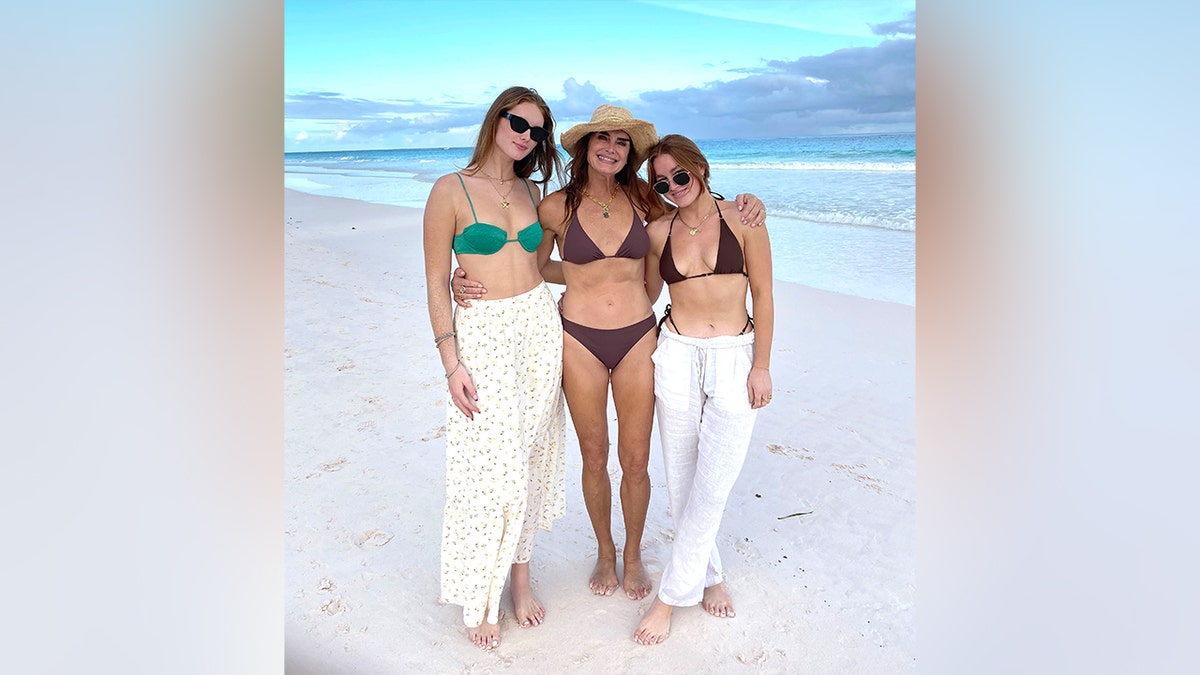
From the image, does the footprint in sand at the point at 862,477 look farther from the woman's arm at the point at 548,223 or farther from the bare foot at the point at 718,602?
the woman's arm at the point at 548,223

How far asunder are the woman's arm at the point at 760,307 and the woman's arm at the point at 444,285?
0.99 metres

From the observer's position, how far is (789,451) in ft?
14.2

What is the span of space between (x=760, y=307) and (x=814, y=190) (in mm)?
13345

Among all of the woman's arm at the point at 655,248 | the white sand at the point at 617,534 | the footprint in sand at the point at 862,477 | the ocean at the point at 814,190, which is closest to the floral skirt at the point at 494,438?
the white sand at the point at 617,534

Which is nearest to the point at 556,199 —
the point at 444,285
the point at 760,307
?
the point at 444,285

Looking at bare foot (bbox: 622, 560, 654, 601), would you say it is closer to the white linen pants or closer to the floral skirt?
the white linen pants

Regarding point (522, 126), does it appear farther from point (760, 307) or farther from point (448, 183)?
point (760, 307)

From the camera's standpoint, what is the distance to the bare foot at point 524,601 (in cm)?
282

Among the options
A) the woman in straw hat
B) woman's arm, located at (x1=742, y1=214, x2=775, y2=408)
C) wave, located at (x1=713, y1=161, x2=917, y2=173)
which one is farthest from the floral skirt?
wave, located at (x1=713, y1=161, x2=917, y2=173)
